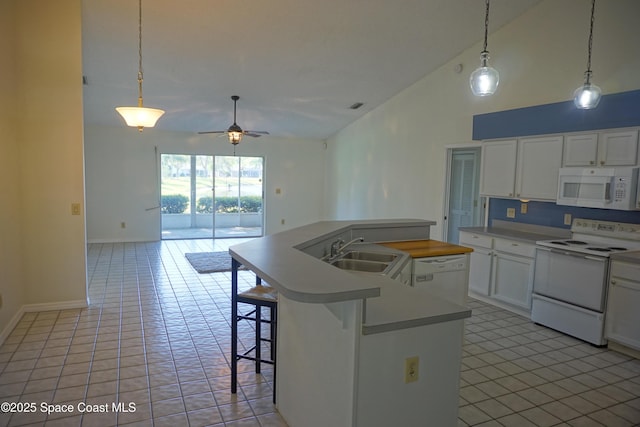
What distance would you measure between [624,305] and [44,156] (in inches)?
222

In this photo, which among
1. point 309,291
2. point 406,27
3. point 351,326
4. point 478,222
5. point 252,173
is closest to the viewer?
point 309,291

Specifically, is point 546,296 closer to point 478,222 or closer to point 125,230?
point 478,222

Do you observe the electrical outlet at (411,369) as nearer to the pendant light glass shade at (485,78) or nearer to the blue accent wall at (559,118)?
the pendant light glass shade at (485,78)

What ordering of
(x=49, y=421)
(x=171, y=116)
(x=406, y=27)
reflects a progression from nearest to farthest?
(x=49, y=421) < (x=406, y=27) < (x=171, y=116)

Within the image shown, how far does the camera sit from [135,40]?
4.85 metres

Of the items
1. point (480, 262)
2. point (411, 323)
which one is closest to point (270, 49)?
point (480, 262)

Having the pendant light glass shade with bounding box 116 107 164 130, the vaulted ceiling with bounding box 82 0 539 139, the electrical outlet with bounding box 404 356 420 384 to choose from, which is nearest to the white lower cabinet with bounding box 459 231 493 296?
the vaulted ceiling with bounding box 82 0 539 139

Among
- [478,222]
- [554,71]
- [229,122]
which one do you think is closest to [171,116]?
[229,122]

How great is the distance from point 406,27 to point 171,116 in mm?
4768

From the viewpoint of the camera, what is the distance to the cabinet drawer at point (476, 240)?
474 centimetres

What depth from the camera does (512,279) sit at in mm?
4508

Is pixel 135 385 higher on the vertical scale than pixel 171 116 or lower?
lower

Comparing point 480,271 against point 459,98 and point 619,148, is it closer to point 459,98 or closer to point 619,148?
point 619,148

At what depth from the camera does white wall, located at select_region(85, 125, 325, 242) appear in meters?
8.15
